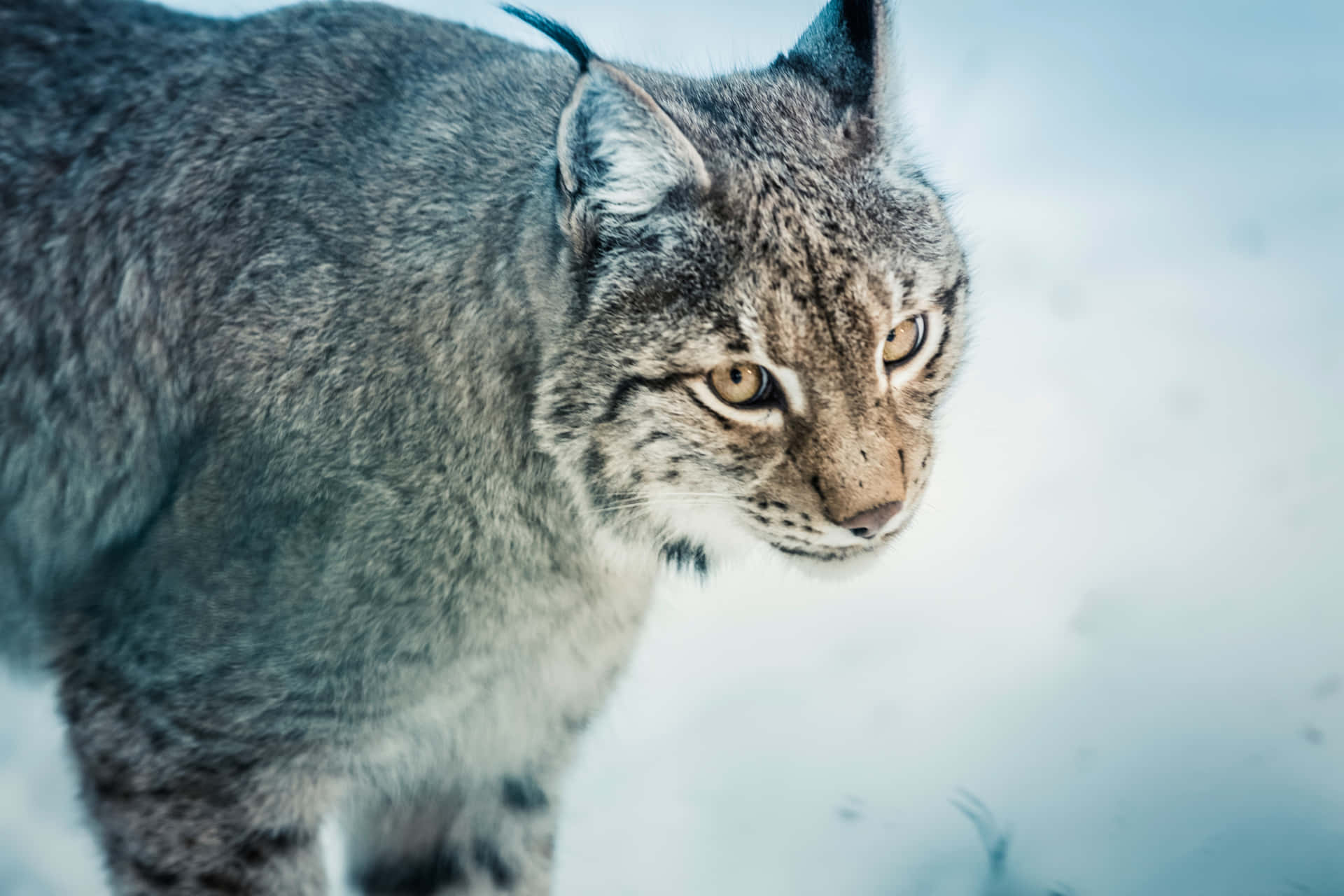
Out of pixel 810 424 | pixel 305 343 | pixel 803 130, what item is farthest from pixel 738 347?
pixel 305 343

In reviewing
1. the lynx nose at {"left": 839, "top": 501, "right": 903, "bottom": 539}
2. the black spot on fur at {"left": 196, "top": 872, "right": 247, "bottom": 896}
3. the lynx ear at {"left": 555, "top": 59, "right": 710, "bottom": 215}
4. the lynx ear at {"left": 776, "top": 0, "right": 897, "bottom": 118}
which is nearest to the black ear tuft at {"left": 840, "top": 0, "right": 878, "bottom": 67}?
the lynx ear at {"left": 776, "top": 0, "right": 897, "bottom": 118}

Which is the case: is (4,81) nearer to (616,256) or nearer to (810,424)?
(616,256)

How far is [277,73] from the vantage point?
212 centimetres

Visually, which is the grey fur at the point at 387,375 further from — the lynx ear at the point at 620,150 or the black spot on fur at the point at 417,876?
the black spot on fur at the point at 417,876

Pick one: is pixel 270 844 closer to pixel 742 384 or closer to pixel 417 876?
pixel 417 876

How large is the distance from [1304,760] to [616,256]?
195cm

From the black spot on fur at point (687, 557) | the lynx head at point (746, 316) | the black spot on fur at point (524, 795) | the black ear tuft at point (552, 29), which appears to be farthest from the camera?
the black spot on fur at point (524, 795)

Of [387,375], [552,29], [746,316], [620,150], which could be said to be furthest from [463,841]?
[552,29]

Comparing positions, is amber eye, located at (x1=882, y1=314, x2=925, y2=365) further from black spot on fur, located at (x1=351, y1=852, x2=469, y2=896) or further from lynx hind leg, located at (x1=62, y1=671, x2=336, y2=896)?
black spot on fur, located at (x1=351, y1=852, x2=469, y2=896)

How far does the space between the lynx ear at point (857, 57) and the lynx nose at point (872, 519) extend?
641mm

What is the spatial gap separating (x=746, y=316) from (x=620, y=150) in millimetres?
297

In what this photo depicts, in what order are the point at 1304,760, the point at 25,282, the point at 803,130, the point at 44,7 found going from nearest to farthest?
the point at 803,130
the point at 25,282
the point at 44,7
the point at 1304,760

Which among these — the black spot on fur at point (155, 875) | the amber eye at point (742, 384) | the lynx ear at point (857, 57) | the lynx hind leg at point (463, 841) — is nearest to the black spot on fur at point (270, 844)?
the black spot on fur at point (155, 875)

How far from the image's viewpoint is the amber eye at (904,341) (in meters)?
1.75
